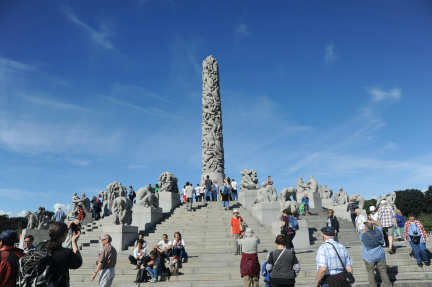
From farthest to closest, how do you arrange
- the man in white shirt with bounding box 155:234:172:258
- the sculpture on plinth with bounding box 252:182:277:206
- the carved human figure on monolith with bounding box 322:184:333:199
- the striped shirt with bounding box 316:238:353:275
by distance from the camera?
the carved human figure on monolith with bounding box 322:184:333:199, the sculpture on plinth with bounding box 252:182:277:206, the man in white shirt with bounding box 155:234:172:258, the striped shirt with bounding box 316:238:353:275

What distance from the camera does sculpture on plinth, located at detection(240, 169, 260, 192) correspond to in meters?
17.8

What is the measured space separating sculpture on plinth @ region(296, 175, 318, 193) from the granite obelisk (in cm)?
643

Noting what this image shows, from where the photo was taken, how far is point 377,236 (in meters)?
6.59

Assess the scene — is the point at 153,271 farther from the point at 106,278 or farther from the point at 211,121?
the point at 211,121

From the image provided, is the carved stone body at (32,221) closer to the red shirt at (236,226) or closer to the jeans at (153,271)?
the jeans at (153,271)

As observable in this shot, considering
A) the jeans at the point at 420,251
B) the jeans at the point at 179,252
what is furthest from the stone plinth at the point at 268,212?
the jeans at the point at 420,251

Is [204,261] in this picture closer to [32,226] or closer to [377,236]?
[377,236]

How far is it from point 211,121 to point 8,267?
77.7 feet

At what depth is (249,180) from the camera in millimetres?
17938

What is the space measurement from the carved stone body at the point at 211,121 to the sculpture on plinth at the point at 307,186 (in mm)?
6735

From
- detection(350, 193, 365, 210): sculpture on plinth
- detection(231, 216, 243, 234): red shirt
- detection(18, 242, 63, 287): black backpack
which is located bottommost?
detection(18, 242, 63, 287): black backpack

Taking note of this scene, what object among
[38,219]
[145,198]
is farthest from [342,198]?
[38,219]

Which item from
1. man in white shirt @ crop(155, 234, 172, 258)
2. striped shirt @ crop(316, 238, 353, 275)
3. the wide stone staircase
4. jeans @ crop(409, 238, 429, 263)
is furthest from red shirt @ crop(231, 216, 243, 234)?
striped shirt @ crop(316, 238, 353, 275)

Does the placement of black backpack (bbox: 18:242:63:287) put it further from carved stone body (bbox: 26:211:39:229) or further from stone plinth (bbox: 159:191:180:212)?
carved stone body (bbox: 26:211:39:229)
